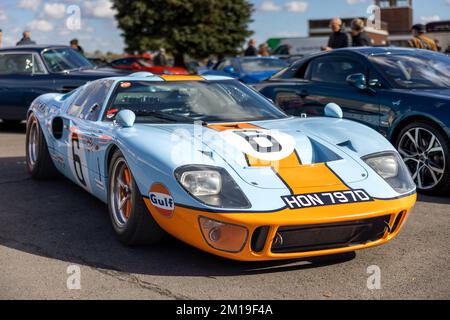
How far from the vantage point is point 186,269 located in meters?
3.49

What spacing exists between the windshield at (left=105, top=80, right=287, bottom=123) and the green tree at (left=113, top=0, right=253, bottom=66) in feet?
100

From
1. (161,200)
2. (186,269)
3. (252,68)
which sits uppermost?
(252,68)

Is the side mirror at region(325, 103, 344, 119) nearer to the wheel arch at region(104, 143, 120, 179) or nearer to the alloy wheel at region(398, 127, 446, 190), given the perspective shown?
the alloy wheel at region(398, 127, 446, 190)

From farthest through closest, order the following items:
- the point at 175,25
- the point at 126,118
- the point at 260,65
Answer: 1. the point at 175,25
2. the point at 260,65
3. the point at 126,118

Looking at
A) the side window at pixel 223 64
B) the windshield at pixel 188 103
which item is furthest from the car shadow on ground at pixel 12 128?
the windshield at pixel 188 103

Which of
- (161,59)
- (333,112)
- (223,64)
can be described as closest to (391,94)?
(333,112)

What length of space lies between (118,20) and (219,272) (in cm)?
3399

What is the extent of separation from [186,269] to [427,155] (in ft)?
9.06

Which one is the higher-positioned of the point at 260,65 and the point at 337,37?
the point at 337,37

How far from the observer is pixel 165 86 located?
186 inches

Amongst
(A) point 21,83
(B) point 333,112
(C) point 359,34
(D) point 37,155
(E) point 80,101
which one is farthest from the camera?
(A) point 21,83

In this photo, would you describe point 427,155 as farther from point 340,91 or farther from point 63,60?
point 63,60

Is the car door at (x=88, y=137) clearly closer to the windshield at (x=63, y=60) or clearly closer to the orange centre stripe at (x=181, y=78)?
the orange centre stripe at (x=181, y=78)
